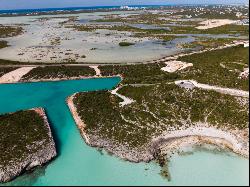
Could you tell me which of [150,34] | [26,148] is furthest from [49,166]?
[150,34]

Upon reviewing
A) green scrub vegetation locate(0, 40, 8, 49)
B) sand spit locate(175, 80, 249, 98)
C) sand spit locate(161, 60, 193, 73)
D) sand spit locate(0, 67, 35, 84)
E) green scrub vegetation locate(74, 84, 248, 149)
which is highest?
sand spit locate(175, 80, 249, 98)

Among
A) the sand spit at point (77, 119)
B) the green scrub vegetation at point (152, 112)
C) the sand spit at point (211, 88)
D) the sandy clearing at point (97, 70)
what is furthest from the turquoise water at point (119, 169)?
the sandy clearing at point (97, 70)

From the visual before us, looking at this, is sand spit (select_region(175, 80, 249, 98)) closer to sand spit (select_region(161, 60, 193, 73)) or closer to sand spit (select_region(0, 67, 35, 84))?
sand spit (select_region(161, 60, 193, 73))

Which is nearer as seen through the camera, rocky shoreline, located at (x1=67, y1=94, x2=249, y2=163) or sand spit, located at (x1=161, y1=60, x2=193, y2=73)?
rocky shoreline, located at (x1=67, y1=94, x2=249, y2=163)

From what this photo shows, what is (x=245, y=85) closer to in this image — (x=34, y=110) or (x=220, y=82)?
(x=220, y=82)

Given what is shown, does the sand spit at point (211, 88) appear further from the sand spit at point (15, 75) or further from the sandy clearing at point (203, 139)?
the sand spit at point (15, 75)

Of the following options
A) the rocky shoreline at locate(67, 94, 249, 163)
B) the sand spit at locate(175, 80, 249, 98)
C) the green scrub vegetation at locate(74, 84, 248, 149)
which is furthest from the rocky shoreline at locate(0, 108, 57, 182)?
the sand spit at locate(175, 80, 249, 98)

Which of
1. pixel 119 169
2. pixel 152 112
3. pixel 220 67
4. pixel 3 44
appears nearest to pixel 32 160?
pixel 119 169
